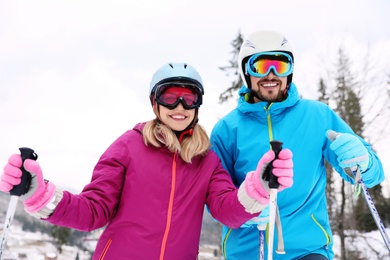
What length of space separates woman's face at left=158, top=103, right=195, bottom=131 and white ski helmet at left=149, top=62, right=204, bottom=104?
0.24 metres

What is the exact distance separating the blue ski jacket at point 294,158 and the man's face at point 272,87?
0.32ft

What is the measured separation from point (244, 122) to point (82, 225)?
1735mm

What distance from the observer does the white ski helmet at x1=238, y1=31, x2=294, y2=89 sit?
370cm

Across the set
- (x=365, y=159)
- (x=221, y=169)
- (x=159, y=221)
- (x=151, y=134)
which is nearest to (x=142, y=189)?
(x=159, y=221)

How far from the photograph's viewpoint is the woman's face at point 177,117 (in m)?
3.14

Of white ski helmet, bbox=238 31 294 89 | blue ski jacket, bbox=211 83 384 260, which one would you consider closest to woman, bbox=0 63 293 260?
blue ski jacket, bbox=211 83 384 260

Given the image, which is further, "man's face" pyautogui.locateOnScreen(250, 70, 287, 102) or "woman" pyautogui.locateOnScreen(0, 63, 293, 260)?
"man's face" pyautogui.locateOnScreen(250, 70, 287, 102)

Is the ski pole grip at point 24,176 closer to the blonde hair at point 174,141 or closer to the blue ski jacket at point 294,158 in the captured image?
the blonde hair at point 174,141

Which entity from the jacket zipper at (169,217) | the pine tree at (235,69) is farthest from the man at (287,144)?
the pine tree at (235,69)

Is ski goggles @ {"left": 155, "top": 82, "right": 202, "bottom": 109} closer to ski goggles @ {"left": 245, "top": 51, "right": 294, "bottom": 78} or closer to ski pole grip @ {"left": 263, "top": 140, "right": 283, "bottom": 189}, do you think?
ski goggles @ {"left": 245, "top": 51, "right": 294, "bottom": 78}

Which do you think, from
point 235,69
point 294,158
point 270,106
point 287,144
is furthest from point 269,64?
point 235,69

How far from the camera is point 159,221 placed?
2.68m

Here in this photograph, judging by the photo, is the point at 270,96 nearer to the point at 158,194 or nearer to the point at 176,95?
the point at 176,95

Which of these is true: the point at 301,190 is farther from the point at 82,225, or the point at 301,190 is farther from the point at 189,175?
the point at 82,225
